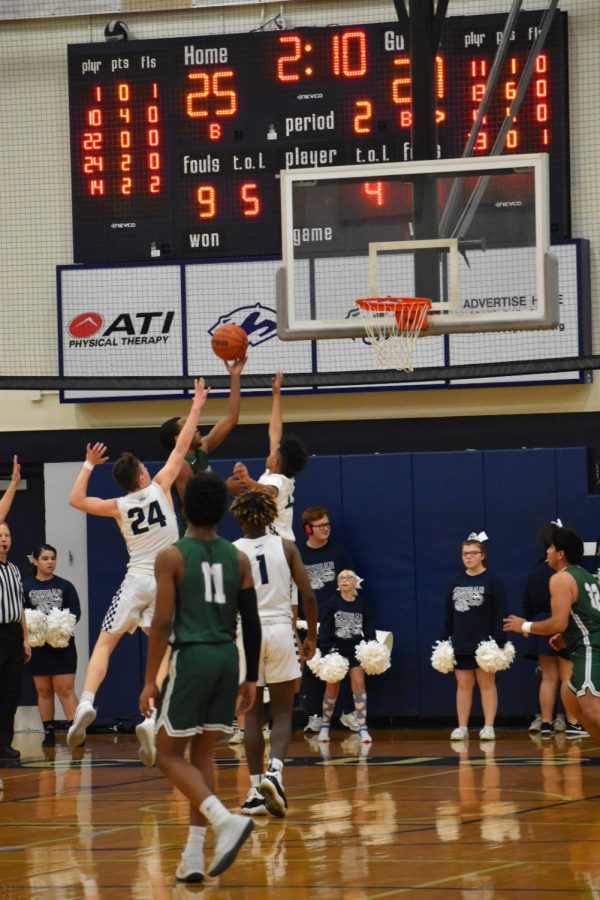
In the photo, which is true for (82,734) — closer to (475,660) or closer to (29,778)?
(29,778)

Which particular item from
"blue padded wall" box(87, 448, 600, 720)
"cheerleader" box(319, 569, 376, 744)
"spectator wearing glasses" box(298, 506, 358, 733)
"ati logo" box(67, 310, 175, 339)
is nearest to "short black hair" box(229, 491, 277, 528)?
"cheerleader" box(319, 569, 376, 744)

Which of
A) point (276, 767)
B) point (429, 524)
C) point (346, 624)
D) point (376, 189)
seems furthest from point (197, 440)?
point (429, 524)

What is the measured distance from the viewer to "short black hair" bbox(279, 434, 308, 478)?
30.6ft

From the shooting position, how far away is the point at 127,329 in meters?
15.0

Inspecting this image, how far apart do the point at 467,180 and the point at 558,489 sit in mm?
4455

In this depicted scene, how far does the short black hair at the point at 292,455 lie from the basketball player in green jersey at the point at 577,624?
5.45 feet

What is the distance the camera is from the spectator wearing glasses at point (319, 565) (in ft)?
45.1

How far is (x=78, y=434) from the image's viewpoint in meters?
15.6

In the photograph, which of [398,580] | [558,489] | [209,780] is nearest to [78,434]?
[398,580]

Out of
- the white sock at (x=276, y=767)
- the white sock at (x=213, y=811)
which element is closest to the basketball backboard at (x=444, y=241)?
the white sock at (x=276, y=767)

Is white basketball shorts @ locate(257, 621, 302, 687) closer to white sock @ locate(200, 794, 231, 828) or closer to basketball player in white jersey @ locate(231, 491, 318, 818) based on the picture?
basketball player in white jersey @ locate(231, 491, 318, 818)

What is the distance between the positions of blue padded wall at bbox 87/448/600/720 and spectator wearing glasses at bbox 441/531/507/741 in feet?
2.82

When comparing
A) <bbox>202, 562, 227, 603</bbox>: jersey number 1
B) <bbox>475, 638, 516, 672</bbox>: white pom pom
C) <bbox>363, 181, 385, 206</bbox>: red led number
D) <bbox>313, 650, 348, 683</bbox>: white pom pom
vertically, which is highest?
<bbox>363, 181, 385, 206</bbox>: red led number

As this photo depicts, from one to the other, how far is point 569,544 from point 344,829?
2569 millimetres
